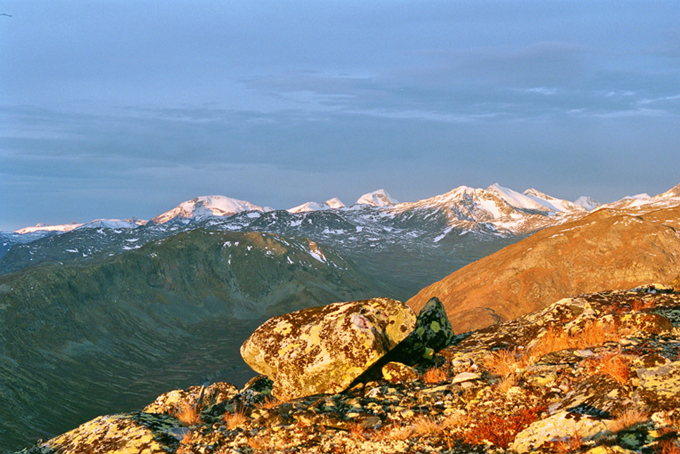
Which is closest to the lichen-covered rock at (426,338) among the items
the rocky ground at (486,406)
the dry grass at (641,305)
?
the rocky ground at (486,406)

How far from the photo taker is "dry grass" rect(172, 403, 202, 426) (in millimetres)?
13172

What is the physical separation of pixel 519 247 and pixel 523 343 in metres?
146

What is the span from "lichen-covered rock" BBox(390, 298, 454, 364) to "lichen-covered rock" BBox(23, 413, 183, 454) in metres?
6.69

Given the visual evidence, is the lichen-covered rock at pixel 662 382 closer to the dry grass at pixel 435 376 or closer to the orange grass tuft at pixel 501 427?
the orange grass tuft at pixel 501 427

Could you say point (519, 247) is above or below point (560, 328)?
below

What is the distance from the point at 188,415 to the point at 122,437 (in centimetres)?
191

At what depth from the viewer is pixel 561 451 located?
26.9 feet

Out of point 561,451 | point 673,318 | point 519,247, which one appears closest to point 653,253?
point 519,247

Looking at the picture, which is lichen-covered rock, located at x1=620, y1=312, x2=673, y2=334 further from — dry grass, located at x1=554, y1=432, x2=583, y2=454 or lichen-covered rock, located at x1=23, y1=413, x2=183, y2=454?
lichen-covered rock, located at x1=23, y1=413, x2=183, y2=454

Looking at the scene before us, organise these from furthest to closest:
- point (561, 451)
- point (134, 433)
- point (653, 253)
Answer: point (653, 253) < point (134, 433) < point (561, 451)

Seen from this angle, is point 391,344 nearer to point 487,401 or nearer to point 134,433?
point 487,401

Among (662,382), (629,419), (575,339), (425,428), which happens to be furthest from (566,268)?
(629,419)

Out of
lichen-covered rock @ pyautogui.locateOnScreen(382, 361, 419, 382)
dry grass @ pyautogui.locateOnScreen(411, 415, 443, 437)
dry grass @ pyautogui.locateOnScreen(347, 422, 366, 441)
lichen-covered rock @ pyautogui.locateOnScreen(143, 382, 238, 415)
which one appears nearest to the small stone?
lichen-covered rock @ pyautogui.locateOnScreen(382, 361, 419, 382)

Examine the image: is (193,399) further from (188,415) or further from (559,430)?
(559,430)
